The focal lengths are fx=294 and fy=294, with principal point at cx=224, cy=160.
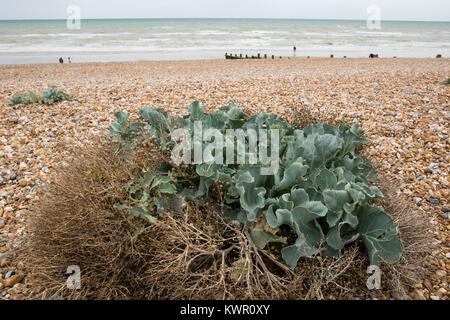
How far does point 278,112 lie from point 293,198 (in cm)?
284

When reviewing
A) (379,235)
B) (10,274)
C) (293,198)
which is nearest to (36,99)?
(10,274)

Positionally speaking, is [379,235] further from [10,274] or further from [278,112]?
[278,112]

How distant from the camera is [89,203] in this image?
1.60 metres

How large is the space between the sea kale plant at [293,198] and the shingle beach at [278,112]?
565 mm

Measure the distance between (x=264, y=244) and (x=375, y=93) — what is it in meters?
4.76

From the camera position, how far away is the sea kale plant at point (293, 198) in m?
1.48

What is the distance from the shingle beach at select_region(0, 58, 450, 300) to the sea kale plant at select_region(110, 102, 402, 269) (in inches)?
22.2

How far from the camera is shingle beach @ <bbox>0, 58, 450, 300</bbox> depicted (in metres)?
2.26

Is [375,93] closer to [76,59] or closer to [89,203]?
[89,203]

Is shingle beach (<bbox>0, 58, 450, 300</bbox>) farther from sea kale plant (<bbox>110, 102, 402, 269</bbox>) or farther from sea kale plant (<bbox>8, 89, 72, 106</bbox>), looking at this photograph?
sea kale plant (<bbox>110, 102, 402, 269</bbox>)

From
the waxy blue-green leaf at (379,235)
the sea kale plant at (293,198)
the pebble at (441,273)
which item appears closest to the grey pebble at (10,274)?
the sea kale plant at (293,198)

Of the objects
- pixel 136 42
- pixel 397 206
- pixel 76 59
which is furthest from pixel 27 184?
pixel 136 42

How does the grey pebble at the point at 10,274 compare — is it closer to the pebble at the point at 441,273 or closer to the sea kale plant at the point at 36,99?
the pebble at the point at 441,273

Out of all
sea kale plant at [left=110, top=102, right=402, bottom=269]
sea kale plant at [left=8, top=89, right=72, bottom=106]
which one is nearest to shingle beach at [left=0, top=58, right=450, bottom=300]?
sea kale plant at [left=8, top=89, right=72, bottom=106]
